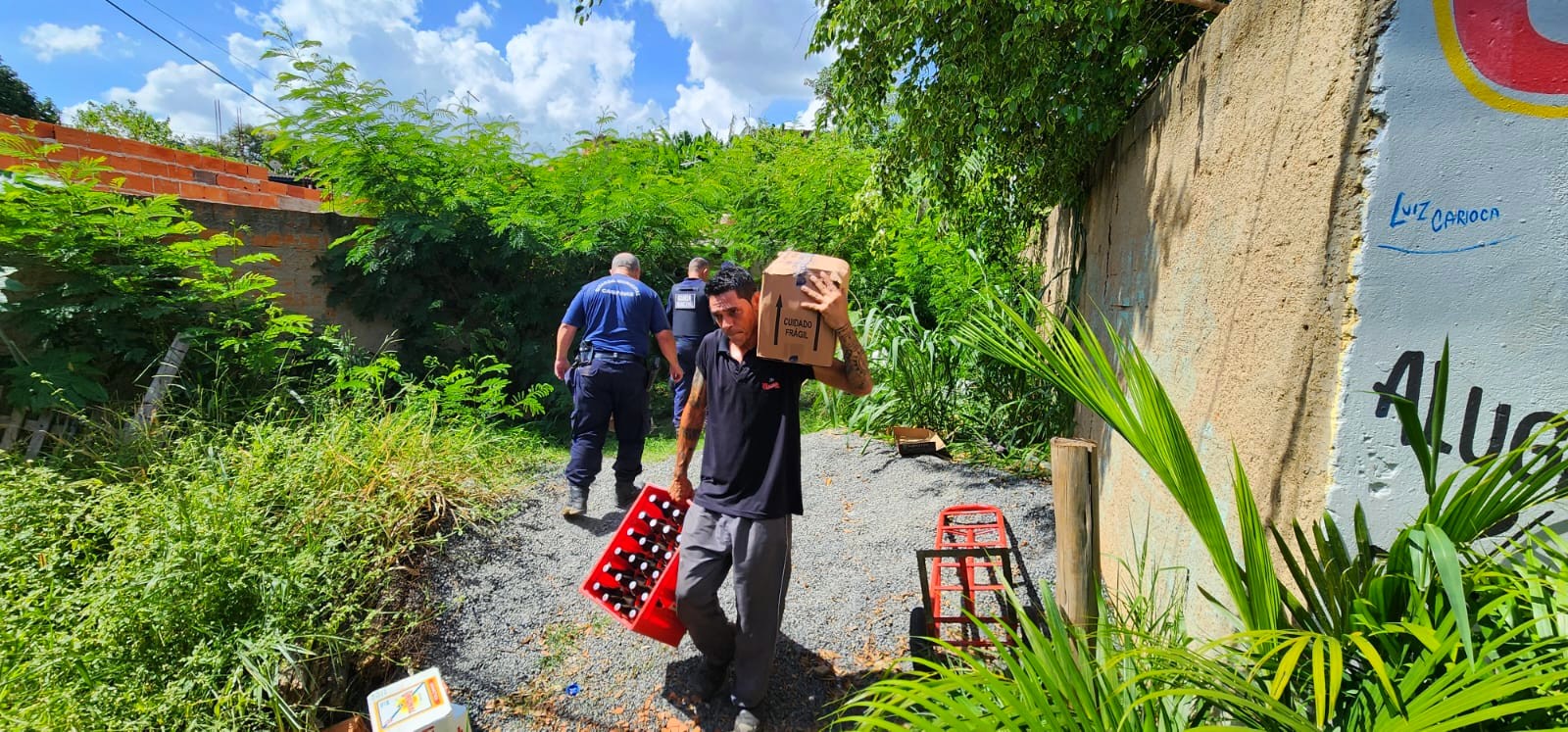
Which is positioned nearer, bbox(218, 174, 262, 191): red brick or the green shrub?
the green shrub

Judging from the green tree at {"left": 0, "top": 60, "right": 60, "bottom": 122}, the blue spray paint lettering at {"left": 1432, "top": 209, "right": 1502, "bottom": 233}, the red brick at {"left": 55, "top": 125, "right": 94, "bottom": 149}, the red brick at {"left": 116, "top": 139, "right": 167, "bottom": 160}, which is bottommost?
the blue spray paint lettering at {"left": 1432, "top": 209, "right": 1502, "bottom": 233}

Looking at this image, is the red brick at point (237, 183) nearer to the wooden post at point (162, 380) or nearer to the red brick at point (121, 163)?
the red brick at point (121, 163)

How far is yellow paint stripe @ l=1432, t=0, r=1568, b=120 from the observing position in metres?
1.56

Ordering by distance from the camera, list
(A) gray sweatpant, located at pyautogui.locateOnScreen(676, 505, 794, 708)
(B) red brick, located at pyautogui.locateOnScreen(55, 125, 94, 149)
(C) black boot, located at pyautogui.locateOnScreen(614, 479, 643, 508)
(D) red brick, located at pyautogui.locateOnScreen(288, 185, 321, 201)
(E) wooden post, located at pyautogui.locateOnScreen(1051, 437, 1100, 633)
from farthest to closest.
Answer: (D) red brick, located at pyautogui.locateOnScreen(288, 185, 321, 201) → (B) red brick, located at pyautogui.locateOnScreen(55, 125, 94, 149) → (C) black boot, located at pyautogui.locateOnScreen(614, 479, 643, 508) → (A) gray sweatpant, located at pyautogui.locateOnScreen(676, 505, 794, 708) → (E) wooden post, located at pyautogui.locateOnScreen(1051, 437, 1100, 633)

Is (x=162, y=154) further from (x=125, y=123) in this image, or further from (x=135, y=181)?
Answer: (x=125, y=123)

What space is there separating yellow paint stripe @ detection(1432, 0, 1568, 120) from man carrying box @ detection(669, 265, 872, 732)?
168 cm

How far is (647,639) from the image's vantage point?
3.35m

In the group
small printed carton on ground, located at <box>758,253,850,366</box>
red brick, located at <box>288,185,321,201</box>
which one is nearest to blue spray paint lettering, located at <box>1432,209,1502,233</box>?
small printed carton on ground, located at <box>758,253,850,366</box>

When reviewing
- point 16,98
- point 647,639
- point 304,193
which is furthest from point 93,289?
point 16,98

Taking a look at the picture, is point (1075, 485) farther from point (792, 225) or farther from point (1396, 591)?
point (792, 225)

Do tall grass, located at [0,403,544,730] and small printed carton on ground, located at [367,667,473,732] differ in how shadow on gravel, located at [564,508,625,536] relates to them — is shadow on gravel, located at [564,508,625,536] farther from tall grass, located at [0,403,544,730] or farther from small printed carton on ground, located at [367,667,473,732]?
small printed carton on ground, located at [367,667,473,732]

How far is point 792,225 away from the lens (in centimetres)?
817

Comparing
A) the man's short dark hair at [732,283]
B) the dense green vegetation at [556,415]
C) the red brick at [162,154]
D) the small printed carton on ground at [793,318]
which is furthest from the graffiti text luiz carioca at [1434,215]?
the red brick at [162,154]

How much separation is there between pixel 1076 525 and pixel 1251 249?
980mm
